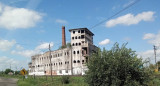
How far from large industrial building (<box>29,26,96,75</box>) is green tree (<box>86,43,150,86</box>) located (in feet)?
180

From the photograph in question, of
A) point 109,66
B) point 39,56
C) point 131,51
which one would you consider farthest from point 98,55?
point 39,56

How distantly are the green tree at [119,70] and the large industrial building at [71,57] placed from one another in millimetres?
54723

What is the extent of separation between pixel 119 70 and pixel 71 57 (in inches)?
2583

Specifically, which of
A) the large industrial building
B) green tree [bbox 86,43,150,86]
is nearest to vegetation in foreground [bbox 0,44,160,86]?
green tree [bbox 86,43,150,86]

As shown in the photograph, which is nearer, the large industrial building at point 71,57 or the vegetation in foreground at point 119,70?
the vegetation in foreground at point 119,70

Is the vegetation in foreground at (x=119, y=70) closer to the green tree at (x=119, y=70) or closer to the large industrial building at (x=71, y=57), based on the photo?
the green tree at (x=119, y=70)

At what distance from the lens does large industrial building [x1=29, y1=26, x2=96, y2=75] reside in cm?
7831

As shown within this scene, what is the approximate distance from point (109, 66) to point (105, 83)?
4.64 feet

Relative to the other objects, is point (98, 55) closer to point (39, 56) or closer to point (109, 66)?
point (109, 66)

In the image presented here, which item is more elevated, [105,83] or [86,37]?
[86,37]

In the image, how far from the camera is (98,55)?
16891 millimetres

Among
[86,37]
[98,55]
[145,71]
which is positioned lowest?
[145,71]

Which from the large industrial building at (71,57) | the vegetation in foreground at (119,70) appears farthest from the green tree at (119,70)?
the large industrial building at (71,57)

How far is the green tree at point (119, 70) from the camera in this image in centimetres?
1527
